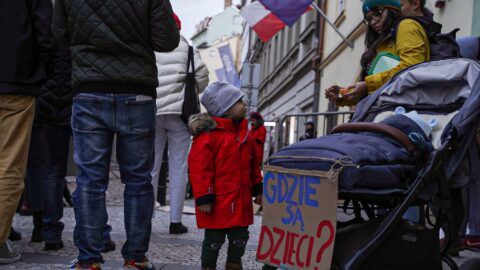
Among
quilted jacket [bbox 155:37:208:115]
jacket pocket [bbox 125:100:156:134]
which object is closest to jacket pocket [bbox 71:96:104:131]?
jacket pocket [bbox 125:100:156:134]

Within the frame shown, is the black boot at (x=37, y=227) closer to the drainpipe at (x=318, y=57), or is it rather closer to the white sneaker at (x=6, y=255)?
the white sneaker at (x=6, y=255)

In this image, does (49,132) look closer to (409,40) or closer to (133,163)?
(133,163)

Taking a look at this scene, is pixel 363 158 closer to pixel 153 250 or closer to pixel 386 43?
pixel 386 43

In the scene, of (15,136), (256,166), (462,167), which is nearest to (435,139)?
(462,167)

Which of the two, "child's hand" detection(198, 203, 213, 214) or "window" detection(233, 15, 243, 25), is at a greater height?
"window" detection(233, 15, 243, 25)

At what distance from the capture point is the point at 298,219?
2518 millimetres

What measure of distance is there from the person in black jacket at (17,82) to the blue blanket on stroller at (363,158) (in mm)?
1748

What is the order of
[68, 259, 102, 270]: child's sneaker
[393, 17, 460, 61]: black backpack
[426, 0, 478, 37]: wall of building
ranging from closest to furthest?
[68, 259, 102, 270]: child's sneaker, [393, 17, 460, 61]: black backpack, [426, 0, 478, 37]: wall of building

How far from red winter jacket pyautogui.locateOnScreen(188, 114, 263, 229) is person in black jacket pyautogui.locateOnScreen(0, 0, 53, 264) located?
3.40 ft

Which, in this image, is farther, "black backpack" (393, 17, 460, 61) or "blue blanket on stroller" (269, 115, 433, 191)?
"black backpack" (393, 17, 460, 61)

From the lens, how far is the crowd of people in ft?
10.5

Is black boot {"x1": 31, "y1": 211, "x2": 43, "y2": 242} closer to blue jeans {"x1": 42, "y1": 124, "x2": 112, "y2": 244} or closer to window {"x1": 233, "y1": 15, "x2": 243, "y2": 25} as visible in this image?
blue jeans {"x1": 42, "y1": 124, "x2": 112, "y2": 244}

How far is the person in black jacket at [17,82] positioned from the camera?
3576 mm

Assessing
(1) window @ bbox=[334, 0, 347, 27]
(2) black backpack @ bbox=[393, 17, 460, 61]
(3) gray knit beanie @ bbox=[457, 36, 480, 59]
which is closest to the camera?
(2) black backpack @ bbox=[393, 17, 460, 61]
